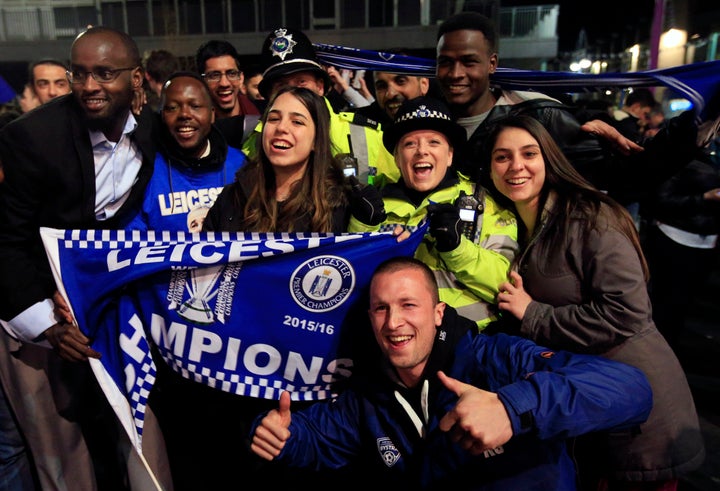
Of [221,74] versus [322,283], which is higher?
[221,74]

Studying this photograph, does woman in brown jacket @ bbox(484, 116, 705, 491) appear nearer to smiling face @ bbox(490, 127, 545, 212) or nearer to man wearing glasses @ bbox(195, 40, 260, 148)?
smiling face @ bbox(490, 127, 545, 212)

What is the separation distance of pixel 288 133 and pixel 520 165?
4.04 feet

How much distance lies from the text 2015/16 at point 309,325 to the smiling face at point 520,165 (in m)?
1.07

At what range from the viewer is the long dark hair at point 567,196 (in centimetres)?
248

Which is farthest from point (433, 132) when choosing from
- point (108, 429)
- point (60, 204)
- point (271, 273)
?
point (108, 429)

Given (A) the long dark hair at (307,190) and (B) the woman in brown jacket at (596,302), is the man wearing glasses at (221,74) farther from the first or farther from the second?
(B) the woman in brown jacket at (596,302)

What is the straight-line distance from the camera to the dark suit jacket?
9.02 ft

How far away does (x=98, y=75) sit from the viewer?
2875 mm

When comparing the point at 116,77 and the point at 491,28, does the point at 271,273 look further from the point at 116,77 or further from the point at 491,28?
the point at 491,28

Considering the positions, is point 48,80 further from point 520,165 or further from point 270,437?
point 520,165

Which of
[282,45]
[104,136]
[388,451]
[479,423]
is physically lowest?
[388,451]

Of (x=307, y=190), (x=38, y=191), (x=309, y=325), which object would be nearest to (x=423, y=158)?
(x=307, y=190)

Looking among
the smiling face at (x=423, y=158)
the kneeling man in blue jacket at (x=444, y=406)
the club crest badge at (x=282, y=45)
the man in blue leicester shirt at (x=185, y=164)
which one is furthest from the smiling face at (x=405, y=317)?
the club crest badge at (x=282, y=45)

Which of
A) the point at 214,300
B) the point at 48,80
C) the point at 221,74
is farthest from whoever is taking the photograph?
the point at 48,80
